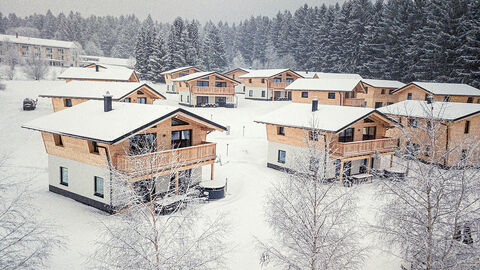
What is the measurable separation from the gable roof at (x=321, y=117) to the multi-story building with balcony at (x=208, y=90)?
2326cm

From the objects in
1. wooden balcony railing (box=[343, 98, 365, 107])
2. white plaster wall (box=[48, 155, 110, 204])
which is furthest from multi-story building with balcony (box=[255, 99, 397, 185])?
wooden balcony railing (box=[343, 98, 365, 107])

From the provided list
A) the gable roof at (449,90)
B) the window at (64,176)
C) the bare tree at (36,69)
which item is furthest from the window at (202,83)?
the bare tree at (36,69)

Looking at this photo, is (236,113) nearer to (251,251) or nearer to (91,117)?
(91,117)

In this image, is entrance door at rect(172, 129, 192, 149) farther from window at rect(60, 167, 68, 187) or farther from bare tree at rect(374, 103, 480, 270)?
bare tree at rect(374, 103, 480, 270)

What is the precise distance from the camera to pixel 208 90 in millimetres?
51469

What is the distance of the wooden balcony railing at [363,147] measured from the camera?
2403 cm

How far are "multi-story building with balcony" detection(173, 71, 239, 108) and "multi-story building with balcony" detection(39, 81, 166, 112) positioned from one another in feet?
42.8

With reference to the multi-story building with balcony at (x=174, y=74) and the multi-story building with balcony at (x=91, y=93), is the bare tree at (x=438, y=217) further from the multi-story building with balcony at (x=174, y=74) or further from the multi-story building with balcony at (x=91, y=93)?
the multi-story building with balcony at (x=174, y=74)

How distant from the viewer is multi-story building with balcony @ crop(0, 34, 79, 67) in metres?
95.6

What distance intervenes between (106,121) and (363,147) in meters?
18.7

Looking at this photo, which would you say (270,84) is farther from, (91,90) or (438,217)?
(438,217)

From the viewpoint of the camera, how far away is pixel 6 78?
68438mm

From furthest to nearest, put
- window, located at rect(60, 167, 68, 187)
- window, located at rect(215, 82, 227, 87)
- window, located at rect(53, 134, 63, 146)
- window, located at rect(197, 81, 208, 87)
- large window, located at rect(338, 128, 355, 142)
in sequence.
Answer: window, located at rect(215, 82, 227, 87) < window, located at rect(197, 81, 208, 87) < large window, located at rect(338, 128, 355, 142) < window, located at rect(60, 167, 68, 187) < window, located at rect(53, 134, 63, 146)

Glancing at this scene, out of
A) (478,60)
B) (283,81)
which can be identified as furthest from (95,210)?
(478,60)
